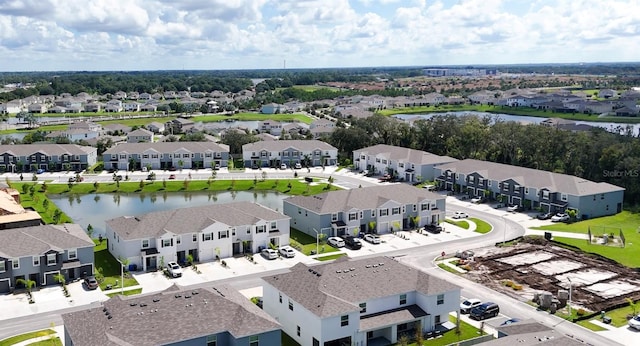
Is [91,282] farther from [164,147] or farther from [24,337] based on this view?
[164,147]

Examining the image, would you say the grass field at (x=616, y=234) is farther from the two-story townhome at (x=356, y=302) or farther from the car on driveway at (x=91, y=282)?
the car on driveway at (x=91, y=282)

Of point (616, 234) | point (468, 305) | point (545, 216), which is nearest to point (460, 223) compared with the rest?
point (545, 216)

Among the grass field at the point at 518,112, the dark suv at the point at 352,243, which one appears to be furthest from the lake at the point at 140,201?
the grass field at the point at 518,112

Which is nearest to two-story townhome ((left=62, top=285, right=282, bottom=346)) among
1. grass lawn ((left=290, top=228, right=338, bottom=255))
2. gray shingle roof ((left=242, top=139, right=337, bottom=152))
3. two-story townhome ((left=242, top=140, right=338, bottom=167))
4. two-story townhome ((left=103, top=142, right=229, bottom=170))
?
grass lawn ((left=290, top=228, right=338, bottom=255))

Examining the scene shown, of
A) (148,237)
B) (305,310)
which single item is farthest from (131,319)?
(148,237)

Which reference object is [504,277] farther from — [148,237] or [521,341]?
[148,237]

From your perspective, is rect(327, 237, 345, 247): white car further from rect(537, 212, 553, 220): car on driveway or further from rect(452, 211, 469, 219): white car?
rect(537, 212, 553, 220): car on driveway
